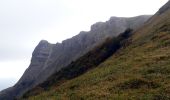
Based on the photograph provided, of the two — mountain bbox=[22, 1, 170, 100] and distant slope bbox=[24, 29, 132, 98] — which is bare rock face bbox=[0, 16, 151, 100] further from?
mountain bbox=[22, 1, 170, 100]

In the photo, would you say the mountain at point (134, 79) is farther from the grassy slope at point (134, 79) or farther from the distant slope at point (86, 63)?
the distant slope at point (86, 63)

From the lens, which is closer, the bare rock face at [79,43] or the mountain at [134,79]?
the mountain at [134,79]

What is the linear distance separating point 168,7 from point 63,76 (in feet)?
139

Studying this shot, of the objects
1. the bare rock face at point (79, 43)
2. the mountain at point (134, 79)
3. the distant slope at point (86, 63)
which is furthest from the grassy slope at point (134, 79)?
the bare rock face at point (79, 43)

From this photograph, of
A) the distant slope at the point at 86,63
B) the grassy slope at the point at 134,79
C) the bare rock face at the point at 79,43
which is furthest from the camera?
the bare rock face at the point at 79,43

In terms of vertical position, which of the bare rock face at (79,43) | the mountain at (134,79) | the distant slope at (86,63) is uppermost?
the bare rock face at (79,43)

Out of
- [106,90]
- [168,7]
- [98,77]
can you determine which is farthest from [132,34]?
[106,90]

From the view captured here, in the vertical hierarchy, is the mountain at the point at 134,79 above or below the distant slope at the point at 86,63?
below

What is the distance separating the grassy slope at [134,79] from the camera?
46.6 metres

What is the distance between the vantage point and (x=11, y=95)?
570 ft

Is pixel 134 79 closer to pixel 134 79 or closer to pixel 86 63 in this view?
pixel 134 79

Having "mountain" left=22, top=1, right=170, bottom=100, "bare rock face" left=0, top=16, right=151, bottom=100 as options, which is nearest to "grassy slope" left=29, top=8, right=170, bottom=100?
"mountain" left=22, top=1, right=170, bottom=100

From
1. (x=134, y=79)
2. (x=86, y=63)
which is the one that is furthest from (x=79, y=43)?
(x=134, y=79)

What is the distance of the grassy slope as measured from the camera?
4662cm
